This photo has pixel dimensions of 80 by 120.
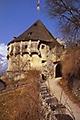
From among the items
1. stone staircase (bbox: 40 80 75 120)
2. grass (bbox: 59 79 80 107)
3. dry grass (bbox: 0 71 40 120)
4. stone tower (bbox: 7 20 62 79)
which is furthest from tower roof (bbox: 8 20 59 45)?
stone staircase (bbox: 40 80 75 120)

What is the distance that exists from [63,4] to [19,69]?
84.6ft

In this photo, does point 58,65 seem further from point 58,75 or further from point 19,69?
point 19,69

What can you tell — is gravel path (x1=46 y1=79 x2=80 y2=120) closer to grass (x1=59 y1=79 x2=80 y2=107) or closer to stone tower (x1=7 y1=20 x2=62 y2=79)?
grass (x1=59 y1=79 x2=80 y2=107)

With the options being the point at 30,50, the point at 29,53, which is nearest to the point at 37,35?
the point at 30,50

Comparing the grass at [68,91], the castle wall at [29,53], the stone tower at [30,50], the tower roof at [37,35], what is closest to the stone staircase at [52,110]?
the grass at [68,91]

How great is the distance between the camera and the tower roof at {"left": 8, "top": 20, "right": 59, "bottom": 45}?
62.5 meters

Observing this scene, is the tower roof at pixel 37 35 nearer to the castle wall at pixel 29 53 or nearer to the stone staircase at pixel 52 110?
the castle wall at pixel 29 53

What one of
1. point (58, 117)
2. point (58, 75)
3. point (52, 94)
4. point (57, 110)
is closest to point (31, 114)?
point (52, 94)

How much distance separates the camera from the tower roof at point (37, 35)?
6250cm

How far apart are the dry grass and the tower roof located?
30.9m

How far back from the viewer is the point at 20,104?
1041 inches

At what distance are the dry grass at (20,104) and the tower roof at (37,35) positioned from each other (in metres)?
30.9

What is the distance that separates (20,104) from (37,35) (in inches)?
1487

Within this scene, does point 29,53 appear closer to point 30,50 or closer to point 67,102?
point 30,50
